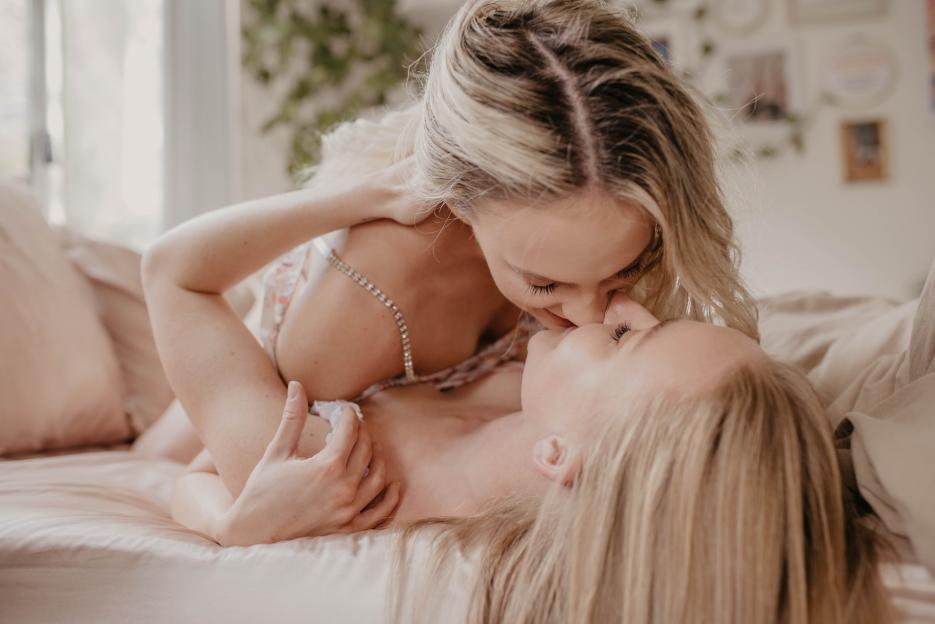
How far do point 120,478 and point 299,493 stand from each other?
58 cm

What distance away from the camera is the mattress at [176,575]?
2.78 feet

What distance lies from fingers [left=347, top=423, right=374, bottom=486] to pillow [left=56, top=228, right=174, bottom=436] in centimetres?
89

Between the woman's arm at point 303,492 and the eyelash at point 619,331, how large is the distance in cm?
34

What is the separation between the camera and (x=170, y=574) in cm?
91

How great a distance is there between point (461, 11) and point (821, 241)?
313 centimetres

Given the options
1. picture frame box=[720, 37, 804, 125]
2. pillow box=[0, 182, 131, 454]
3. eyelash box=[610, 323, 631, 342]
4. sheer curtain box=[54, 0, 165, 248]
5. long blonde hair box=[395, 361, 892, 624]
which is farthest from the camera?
picture frame box=[720, 37, 804, 125]

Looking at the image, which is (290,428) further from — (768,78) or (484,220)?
(768,78)

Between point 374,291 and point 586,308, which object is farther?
point 374,291

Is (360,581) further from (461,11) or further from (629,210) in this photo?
(461,11)

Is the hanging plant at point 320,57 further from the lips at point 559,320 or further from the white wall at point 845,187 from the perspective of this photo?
the lips at point 559,320

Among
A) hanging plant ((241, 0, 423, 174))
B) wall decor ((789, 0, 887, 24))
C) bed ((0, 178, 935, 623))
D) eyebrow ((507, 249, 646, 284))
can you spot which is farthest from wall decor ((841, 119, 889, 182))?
eyebrow ((507, 249, 646, 284))

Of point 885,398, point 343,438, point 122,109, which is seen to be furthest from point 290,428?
point 122,109

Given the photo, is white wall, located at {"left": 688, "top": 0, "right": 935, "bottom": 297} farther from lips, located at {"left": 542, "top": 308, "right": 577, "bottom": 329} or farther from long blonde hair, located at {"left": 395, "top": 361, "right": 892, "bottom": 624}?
long blonde hair, located at {"left": 395, "top": 361, "right": 892, "bottom": 624}

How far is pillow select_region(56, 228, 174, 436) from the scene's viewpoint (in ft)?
5.81
